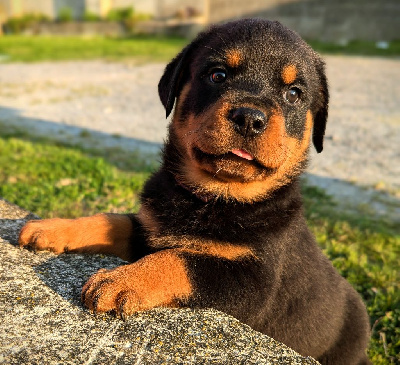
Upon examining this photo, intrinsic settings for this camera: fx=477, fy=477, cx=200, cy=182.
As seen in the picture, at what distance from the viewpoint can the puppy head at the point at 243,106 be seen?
2428 mm

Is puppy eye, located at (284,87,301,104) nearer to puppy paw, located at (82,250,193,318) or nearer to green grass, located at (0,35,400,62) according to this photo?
puppy paw, located at (82,250,193,318)

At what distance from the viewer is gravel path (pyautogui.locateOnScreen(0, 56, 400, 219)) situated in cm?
615

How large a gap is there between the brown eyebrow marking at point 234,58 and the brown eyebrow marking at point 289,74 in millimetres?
258

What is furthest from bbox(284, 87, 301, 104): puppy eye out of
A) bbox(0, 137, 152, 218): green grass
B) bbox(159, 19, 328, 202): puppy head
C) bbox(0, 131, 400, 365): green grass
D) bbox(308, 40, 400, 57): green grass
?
bbox(308, 40, 400, 57): green grass

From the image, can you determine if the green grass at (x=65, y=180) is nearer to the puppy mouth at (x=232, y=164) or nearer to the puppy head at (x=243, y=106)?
the puppy head at (x=243, y=106)

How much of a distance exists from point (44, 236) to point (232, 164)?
114 cm

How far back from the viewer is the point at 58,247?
272cm

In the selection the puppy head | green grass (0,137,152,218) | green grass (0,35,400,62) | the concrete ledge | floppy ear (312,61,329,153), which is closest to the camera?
the concrete ledge

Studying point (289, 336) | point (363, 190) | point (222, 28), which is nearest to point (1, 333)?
point (289, 336)

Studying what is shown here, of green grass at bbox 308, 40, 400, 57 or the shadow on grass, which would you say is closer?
the shadow on grass

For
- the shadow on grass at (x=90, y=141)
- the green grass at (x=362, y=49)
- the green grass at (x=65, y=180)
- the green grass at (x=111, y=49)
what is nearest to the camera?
the green grass at (x=65, y=180)

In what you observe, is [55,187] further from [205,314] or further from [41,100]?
[41,100]

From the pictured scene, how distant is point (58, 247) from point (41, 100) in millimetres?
7861

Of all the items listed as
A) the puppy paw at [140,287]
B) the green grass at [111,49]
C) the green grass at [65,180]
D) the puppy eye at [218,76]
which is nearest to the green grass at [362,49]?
the green grass at [111,49]
